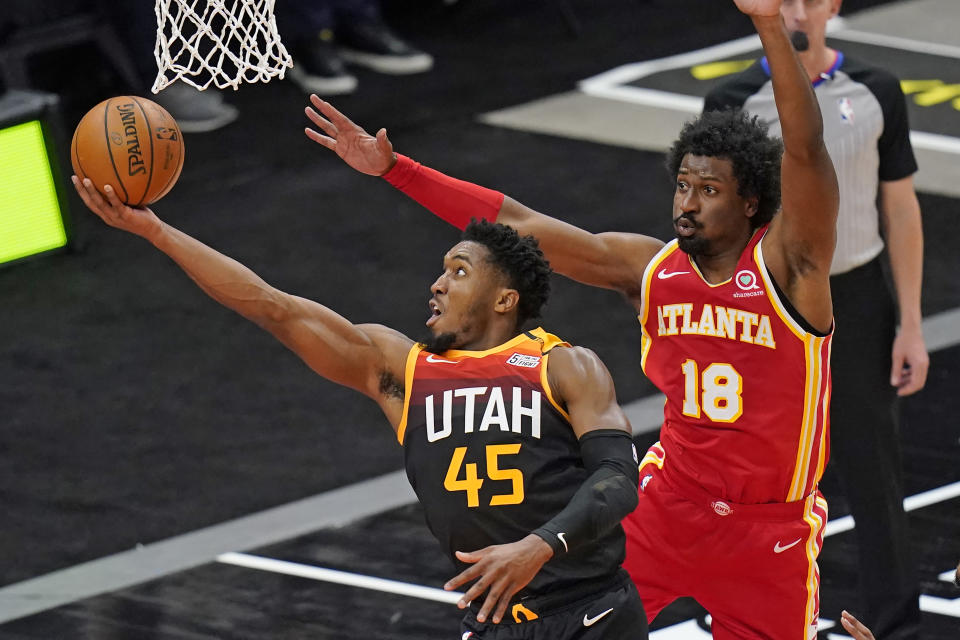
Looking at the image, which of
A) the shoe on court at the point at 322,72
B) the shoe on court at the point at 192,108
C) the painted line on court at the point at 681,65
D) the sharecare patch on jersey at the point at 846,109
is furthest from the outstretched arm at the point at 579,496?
the shoe on court at the point at 322,72

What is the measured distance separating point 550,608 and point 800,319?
103cm

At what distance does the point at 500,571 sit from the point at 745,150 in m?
1.46

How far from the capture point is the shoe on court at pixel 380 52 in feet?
38.5

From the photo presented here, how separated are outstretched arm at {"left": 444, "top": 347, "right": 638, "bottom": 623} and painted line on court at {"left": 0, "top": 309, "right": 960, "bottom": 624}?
2394mm

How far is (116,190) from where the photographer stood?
4.55 meters

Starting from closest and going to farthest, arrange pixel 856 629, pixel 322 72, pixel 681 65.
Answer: pixel 856 629
pixel 322 72
pixel 681 65

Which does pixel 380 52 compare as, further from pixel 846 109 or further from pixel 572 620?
pixel 572 620

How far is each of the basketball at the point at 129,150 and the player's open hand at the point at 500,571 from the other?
1.43 meters

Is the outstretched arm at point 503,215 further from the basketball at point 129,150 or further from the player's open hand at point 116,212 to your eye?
the player's open hand at point 116,212

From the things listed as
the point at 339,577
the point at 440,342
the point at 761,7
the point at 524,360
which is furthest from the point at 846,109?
the point at 339,577

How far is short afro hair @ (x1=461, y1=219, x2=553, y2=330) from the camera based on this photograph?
4.57m

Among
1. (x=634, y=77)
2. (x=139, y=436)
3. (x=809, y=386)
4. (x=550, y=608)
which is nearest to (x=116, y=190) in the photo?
(x=550, y=608)

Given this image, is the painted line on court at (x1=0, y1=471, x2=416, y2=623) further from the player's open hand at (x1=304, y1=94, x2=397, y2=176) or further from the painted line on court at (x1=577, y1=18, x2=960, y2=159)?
the painted line on court at (x1=577, y1=18, x2=960, y2=159)

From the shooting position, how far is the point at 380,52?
38.8ft
